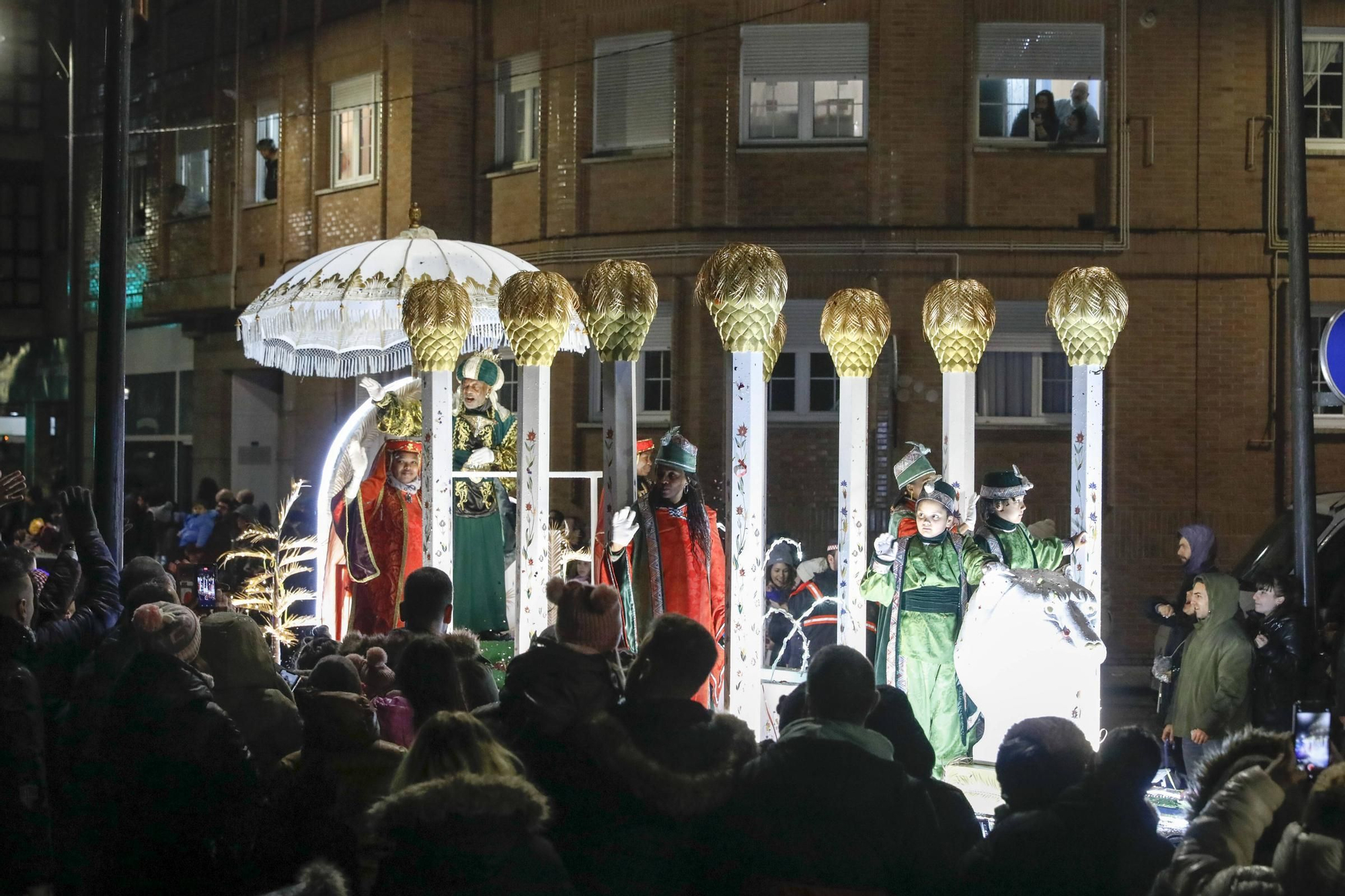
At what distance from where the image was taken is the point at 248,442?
2152 cm

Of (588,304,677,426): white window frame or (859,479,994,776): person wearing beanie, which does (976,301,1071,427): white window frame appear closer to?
(588,304,677,426): white window frame

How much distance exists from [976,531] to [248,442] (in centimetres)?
1559

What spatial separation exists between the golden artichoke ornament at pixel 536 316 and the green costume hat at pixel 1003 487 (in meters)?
2.26

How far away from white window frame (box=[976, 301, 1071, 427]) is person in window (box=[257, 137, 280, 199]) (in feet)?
32.6

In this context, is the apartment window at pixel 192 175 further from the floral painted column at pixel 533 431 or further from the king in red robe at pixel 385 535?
the floral painted column at pixel 533 431

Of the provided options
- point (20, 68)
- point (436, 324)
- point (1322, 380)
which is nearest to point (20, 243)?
point (20, 68)

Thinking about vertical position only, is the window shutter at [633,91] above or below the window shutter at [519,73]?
below

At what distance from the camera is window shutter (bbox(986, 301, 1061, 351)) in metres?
15.9

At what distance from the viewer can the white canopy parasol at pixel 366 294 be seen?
10508mm

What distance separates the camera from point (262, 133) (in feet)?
69.6

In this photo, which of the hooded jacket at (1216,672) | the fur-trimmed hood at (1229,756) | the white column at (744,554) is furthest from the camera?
the hooded jacket at (1216,672)

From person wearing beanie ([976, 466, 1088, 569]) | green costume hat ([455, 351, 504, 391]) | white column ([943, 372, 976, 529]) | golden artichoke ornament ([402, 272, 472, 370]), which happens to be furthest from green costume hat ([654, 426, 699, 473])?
green costume hat ([455, 351, 504, 391])

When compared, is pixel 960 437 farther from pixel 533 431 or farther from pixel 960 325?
pixel 533 431

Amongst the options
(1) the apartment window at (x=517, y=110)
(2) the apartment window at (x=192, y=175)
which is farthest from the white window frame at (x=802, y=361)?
(2) the apartment window at (x=192, y=175)
